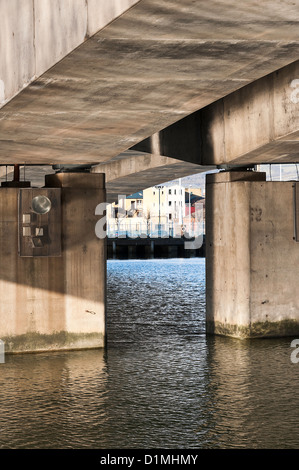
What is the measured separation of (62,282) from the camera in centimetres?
1759

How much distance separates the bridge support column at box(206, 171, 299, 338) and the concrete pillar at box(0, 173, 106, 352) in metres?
3.18

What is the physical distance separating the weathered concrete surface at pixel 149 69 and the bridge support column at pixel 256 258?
4.96m

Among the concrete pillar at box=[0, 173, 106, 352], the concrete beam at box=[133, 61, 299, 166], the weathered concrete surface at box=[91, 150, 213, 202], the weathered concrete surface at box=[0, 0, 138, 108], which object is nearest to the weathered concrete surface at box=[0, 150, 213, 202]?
the weathered concrete surface at box=[91, 150, 213, 202]

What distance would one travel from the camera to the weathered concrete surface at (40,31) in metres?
8.64

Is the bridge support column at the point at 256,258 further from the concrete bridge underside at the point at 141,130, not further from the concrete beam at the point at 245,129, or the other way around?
the concrete beam at the point at 245,129

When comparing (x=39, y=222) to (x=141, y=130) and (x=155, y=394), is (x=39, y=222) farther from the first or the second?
(x=155, y=394)

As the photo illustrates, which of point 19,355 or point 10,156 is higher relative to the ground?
point 10,156

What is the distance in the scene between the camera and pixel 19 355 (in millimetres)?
17344
